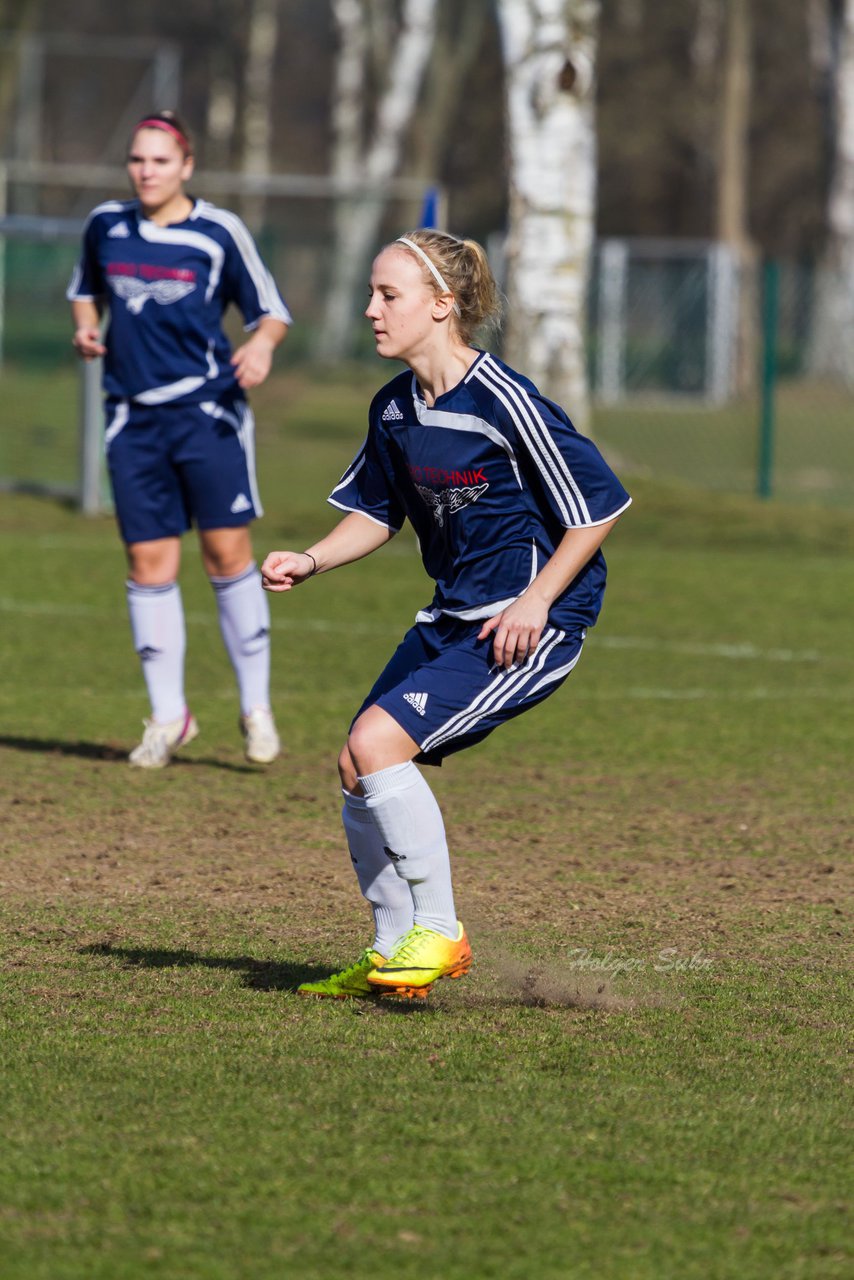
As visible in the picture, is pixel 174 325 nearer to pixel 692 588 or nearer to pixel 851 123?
pixel 692 588

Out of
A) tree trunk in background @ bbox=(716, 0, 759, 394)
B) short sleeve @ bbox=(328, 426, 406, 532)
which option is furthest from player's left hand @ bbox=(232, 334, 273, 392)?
tree trunk in background @ bbox=(716, 0, 759, 394)

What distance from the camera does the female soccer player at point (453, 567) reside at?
4.66 metres

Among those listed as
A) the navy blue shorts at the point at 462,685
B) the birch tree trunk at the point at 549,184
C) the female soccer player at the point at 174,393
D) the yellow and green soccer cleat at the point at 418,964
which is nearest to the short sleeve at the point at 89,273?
the female soccer player at the point at 174,393

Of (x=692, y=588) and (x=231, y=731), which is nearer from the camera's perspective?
(x=231, y=731)

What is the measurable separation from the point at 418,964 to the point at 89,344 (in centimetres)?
367

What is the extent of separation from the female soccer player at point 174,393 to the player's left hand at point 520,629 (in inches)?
125

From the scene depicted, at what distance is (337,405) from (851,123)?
38.4ft

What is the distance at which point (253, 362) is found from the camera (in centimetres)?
759

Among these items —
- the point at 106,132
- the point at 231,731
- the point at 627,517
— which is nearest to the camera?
the point at 231,731

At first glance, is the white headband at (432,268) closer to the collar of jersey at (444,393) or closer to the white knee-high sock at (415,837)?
the collar of jersey at (444,393)

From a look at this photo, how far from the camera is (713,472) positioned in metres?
22.0

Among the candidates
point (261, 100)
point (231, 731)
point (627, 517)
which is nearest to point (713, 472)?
point (627, 517)

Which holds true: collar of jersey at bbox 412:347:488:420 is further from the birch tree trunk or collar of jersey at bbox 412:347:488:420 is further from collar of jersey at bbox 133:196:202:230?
the birch tree trunk

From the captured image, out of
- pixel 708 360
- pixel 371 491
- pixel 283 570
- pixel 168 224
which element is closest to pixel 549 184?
pixel 168 224
